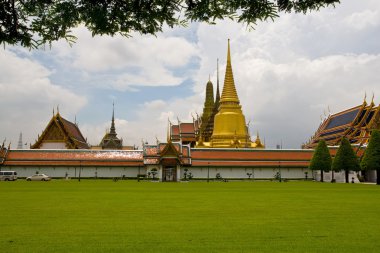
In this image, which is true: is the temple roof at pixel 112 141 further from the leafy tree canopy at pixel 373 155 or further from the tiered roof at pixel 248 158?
the leafy tree canopy at pixel 373 155

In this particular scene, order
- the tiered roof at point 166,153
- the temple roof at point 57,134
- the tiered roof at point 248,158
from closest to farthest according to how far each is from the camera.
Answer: the tiered roof at point 166,153
the tiered roof at point 248,158
the temple roof at point 57,134

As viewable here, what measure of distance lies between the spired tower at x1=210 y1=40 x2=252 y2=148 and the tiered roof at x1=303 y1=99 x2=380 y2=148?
1170 cm

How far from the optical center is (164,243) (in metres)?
7.46

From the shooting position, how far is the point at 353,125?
56.6m

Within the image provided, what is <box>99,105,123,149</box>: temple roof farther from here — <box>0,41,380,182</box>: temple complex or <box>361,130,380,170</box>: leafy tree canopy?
<box>361,130,380,170</box>: leafy tree canopy

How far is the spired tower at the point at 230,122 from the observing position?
208 ft

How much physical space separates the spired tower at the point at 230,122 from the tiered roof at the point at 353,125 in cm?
1170

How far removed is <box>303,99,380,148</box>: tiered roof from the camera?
5288 cm

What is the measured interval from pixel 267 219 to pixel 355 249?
3.86 meters

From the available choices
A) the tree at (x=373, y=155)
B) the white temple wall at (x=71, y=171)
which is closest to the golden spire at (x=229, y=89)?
the white temple wall at (x=71, y=171)

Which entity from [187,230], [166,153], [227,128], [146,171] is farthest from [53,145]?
[187,230]

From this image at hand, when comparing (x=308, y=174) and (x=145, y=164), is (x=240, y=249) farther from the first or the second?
(x=308, y=174)

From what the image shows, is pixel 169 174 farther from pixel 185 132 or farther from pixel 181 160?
pixel 185 132

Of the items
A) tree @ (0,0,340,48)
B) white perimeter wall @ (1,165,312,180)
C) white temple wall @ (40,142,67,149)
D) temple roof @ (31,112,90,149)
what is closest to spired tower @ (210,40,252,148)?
white perimeter wall @ (1,165,312,180)
